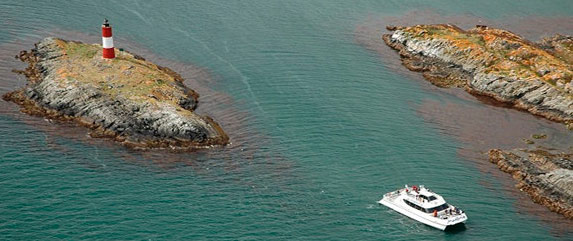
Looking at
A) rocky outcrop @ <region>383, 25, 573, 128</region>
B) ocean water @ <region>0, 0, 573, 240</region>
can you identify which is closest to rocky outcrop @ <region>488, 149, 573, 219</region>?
ocean water @ <region>0, 0, 573, 240</region>

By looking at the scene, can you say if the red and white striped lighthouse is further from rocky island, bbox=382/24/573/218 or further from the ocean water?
rocky island, bbox=382/24/573/218

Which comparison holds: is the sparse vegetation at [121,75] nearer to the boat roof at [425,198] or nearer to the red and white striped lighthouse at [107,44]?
the red and white striped lighthouse at [107,44]

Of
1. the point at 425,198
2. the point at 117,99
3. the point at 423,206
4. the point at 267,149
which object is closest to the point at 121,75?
the point at 117,99

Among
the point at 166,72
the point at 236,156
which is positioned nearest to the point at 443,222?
the point at 236,156

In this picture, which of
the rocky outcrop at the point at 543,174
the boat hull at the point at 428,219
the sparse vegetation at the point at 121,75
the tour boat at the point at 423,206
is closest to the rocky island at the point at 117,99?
the sparse vegetation at the point at 121,75

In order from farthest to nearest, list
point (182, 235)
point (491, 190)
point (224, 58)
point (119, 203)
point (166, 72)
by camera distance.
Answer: point (224, 58), point (166, 72), point (491, 190), point (119, 203), point (182, 235)

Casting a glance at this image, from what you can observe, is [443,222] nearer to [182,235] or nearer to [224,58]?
[182,235]
